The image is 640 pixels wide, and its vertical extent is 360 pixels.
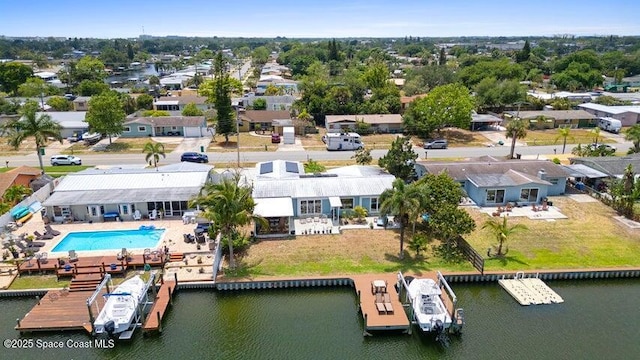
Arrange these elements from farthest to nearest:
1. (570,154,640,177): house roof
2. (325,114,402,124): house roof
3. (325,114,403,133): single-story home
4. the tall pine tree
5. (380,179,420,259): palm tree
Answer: (325,114,402,124): house roof
(325,114,403,133): single-story home
the tall pine tree
(570,154,640,177): house roof
(380,179,420,259): palm tree

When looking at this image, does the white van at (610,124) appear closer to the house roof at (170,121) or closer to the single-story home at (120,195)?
the house roof at (170,121)

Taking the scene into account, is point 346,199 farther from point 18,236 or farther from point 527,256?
point 18,236

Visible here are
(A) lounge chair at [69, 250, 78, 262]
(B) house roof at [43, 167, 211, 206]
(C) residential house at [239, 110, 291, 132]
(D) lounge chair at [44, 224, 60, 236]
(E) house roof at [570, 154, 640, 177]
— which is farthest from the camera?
(C) residential house at [239, 110, 291, 132]

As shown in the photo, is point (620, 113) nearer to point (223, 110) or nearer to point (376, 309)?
point (223, 110)

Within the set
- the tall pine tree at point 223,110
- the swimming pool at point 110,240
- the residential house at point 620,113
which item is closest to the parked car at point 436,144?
the tall pine tree at point 223,110

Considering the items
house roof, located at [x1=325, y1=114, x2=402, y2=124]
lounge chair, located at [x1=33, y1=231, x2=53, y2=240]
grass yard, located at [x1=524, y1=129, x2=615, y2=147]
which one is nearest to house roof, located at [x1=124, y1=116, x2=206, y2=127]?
house roof, located at [x1=325, y1=114, x2=402, y2=124]

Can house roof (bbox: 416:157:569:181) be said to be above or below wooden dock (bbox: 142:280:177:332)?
above

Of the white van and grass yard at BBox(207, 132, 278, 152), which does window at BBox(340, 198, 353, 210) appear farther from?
the white van


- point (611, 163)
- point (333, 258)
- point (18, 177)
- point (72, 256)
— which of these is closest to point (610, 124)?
point (611, 163)
